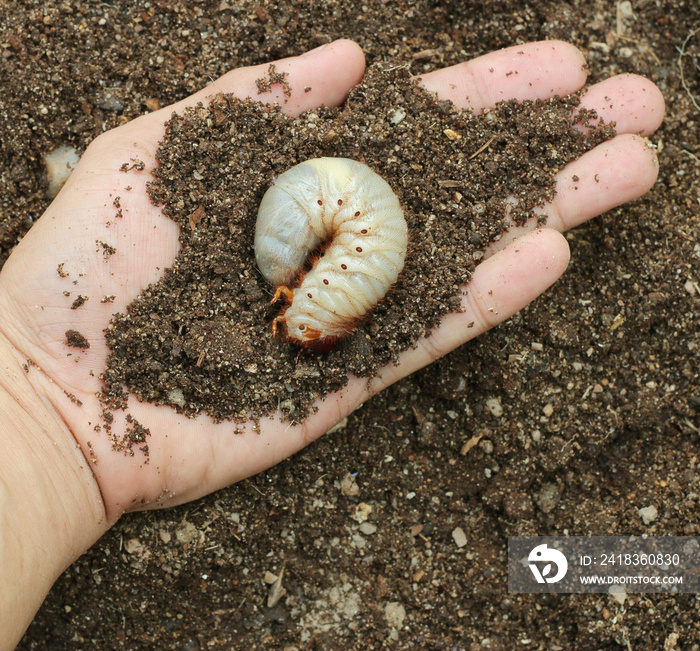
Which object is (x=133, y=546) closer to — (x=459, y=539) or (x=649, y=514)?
(x=459, y=539)

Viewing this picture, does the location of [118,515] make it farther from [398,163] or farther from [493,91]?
[493,91]

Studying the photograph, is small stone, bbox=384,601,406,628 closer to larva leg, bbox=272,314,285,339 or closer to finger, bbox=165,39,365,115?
larva leg, bbox=272,314,285,339

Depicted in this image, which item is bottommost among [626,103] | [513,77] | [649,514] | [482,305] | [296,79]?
[649,514]

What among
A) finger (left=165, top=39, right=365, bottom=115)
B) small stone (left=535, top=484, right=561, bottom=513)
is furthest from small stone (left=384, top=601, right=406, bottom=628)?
finger (left=165, top=39, right=365, bottom=115)

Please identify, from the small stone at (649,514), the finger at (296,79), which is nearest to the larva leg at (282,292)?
the finger at (296,79)

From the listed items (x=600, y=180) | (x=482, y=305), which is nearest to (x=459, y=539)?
(x=482, y=305)

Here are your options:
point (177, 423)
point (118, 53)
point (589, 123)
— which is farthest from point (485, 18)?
point (177, 423)
